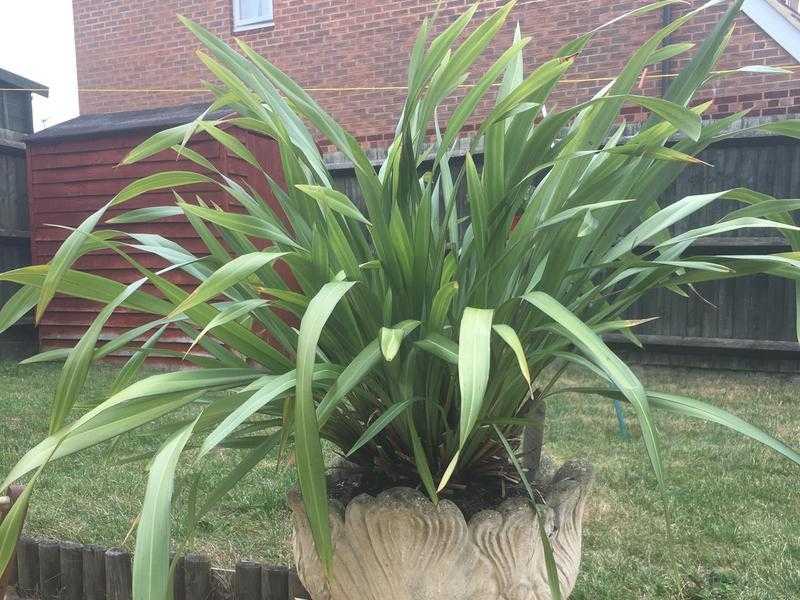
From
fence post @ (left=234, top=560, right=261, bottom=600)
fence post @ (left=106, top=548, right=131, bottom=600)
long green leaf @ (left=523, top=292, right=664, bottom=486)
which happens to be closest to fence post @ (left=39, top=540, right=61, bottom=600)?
fence post @ (left=106, top=548, right=131, bottom=600)

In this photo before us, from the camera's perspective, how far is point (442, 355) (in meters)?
0.81

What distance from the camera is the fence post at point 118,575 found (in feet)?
5.73

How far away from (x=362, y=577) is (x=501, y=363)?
1.16 feet

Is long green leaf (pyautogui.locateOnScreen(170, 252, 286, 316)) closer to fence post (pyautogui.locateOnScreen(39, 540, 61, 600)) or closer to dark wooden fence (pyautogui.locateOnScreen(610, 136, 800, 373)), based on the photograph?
fence post (pyautogui.locateOnScreen(39, 540, 61, 600))

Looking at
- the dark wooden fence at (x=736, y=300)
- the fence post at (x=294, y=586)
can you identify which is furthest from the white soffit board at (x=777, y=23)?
the fence post at (x=294, y=586)

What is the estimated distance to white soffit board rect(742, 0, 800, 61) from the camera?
5.16 m

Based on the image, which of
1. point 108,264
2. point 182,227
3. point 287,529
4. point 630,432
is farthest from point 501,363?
point 108,264

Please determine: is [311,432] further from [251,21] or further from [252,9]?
[252,9]

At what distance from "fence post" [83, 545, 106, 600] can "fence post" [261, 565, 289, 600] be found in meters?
0.46

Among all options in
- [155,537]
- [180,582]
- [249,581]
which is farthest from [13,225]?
[155,537]

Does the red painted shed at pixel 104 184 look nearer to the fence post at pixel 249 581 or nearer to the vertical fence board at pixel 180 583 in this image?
the vertical fence board at pixel 180 583

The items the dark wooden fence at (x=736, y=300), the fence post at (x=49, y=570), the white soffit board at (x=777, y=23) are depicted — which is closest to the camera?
the fence post at (x=49, y=570)

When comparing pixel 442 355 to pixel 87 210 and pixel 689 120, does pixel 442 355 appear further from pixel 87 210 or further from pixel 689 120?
pixel 87 210

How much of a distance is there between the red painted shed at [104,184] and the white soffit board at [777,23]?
387cm
